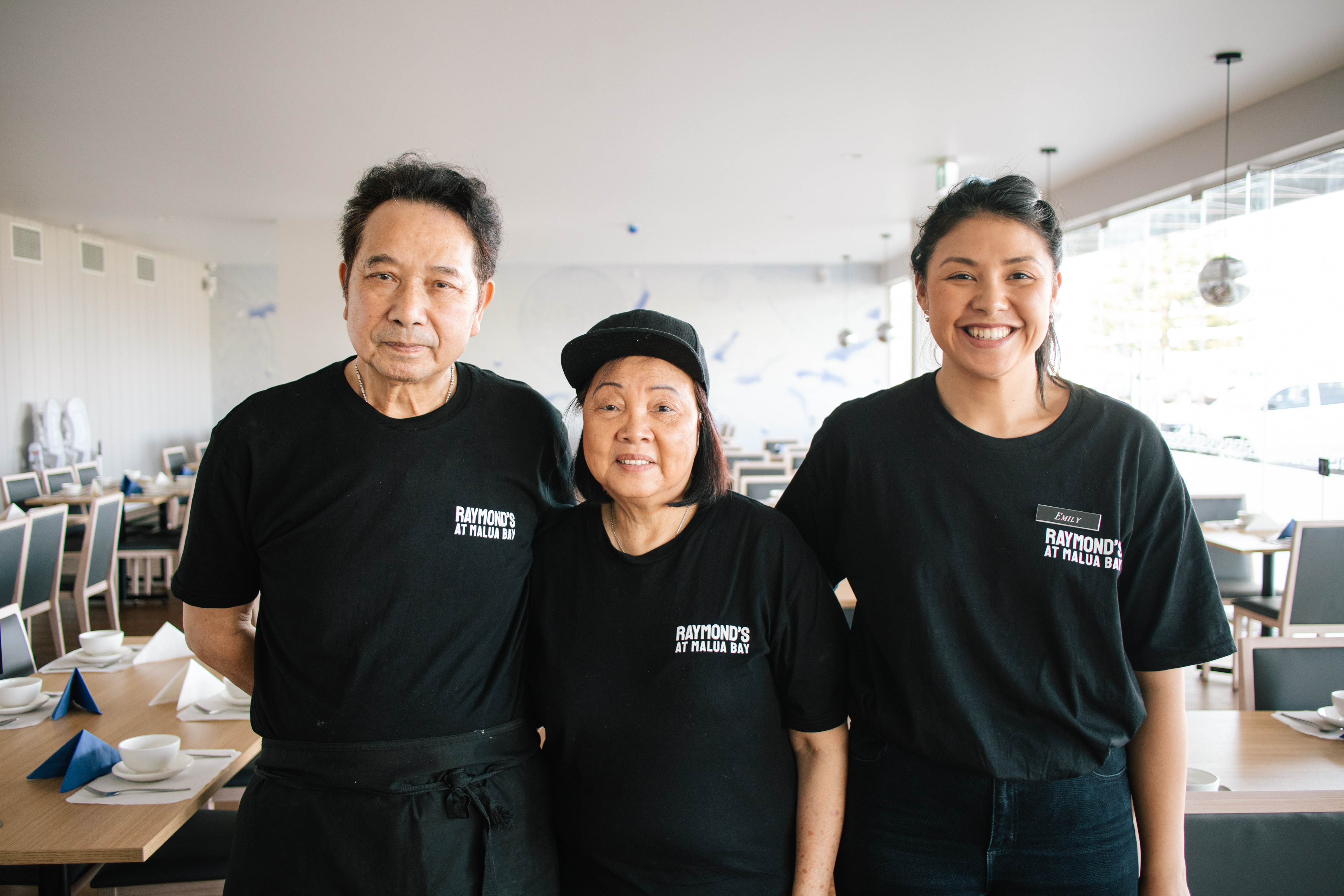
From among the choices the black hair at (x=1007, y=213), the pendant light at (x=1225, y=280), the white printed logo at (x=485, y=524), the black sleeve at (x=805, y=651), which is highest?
the pendant light at (x=1225, y=280)

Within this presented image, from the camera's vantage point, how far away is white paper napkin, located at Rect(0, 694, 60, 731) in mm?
1891

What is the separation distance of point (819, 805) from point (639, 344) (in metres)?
0.75

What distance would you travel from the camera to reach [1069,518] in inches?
44.5

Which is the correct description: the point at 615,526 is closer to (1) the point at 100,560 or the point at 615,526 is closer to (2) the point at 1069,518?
(2) the point at 1069,518

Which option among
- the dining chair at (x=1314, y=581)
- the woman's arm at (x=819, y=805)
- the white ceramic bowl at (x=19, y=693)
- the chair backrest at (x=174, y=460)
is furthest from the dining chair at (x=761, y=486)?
the chair backrest at (x=174, y=460)

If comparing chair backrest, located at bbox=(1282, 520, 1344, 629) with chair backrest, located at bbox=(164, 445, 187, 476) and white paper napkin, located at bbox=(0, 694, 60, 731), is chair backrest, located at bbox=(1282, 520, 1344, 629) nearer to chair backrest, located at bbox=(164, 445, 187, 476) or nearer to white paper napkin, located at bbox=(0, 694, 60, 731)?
white paper napkin, located at bbox=(0, 694, 60, 731)

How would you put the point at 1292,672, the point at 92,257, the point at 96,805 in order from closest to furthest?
the point at 96,805 < the point at 1292,672 < the point at 92,257

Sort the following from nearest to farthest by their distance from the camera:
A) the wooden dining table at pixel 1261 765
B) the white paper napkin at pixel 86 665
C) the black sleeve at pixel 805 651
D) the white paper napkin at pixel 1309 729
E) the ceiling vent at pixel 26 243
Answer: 1. the black sleeve at pixel 805 651
2. the wooden dining table at pixel 1261 765
3. the white paper napkin at pixel 1309 729
4. the white paper napkin at pixel 86 665
5. the ceiling vent at pixel 26 243

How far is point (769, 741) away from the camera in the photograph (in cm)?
118

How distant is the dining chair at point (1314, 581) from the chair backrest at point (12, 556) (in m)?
5.62

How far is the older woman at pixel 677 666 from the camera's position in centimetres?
113

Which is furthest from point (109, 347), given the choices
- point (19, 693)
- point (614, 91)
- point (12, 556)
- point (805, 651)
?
point (805, 651)

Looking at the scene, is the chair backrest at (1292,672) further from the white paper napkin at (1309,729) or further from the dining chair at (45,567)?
the dining chair at (45,567)

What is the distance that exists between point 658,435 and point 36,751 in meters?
1.66
